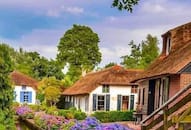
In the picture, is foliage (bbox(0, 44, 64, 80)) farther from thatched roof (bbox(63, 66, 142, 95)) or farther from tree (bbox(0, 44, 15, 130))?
tree (bbox(0, 44, 15, 130))

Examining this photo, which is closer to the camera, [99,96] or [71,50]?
[99,96]

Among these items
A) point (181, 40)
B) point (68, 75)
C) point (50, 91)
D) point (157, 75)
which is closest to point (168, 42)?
point (181, 40)

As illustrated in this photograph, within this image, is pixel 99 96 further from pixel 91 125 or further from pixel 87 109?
pixel 91 125

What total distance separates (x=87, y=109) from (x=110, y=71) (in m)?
4.35

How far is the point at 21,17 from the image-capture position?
16828 mm

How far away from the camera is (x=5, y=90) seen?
722 inches

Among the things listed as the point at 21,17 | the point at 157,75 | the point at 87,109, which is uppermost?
the point at 21,17

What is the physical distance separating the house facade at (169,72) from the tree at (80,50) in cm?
4112

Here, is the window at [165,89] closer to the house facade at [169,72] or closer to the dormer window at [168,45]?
the house facade at [169,72]

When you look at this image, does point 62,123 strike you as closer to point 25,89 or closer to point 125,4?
point 125,4

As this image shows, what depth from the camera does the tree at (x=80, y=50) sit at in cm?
7119

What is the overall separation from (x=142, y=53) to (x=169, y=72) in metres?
35.3

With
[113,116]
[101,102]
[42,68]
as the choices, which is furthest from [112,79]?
[42,68]

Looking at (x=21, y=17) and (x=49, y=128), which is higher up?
(x=21, y=17)
